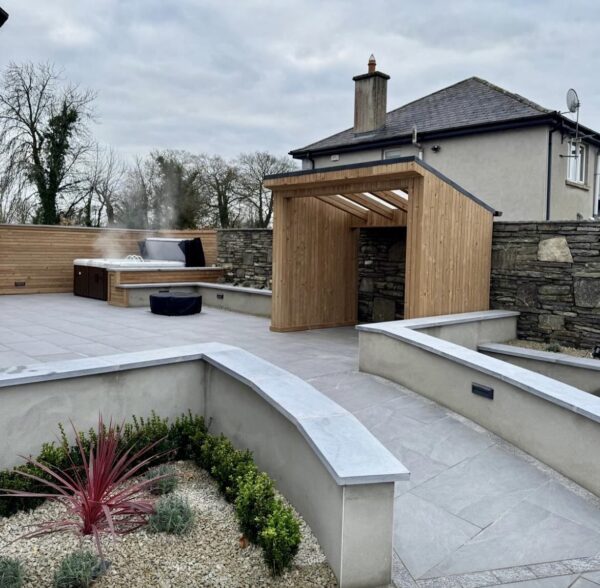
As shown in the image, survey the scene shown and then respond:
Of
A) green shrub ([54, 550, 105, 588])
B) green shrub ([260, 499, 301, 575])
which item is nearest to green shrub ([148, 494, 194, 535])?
green shrub ([54, 550, 105, 588])

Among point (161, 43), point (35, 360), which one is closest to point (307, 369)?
point (35, 360)

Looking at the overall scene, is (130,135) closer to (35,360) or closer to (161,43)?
(161,43)

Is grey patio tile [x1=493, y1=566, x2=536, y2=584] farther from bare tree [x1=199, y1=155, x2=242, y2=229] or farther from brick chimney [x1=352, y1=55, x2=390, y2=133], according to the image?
bare tree [x1=199, y1=155, x2=242, y2=229]

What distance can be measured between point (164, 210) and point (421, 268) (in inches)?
677

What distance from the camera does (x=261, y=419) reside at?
3508mm

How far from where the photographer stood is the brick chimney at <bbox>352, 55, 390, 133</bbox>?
15219mm

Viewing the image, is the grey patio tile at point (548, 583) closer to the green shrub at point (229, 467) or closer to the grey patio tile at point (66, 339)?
the green shrub at point (229, 467)

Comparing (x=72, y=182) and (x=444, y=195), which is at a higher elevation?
(x=72, y=182)

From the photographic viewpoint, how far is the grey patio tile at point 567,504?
3084mm

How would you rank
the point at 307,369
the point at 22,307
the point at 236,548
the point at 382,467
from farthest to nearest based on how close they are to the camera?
the point at 22,307 < the point at 307,369 < the point at 236,548 < the point at 382,467

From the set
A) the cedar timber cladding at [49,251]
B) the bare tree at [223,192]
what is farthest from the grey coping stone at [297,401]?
the bare tree at [223,192]

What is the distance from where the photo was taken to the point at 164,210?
21984 mm

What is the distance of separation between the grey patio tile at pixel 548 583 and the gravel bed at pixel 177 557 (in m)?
0.84

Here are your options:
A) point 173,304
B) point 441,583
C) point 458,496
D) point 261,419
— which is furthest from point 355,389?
point 173,304
